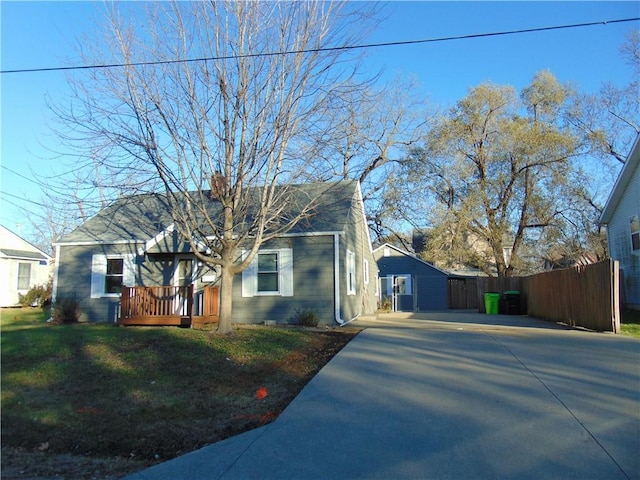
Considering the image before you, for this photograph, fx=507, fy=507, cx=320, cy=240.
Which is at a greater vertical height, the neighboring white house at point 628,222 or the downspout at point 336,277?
the neighboring white house at point 628,222

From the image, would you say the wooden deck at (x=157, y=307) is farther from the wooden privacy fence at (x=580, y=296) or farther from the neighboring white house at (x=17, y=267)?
the neighboring white house at (x=17, y=267)

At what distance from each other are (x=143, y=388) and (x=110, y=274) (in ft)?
35.7

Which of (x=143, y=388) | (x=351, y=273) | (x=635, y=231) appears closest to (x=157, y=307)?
(x=351, y=273)

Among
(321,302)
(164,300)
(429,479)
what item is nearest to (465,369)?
(429,479)

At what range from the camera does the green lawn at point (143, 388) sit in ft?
17.6

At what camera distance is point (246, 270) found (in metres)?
15.6

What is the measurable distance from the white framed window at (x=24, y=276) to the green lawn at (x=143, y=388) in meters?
17.2

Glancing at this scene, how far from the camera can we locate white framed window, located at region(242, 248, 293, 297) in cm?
1534

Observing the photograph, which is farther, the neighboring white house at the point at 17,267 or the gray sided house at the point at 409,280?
the gray sided house at the point at 409,280

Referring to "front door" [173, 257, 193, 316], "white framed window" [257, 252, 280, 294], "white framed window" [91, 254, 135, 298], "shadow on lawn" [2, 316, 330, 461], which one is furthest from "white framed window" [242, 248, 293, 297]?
"shadow on lawn" [2, 316, 330, 461]

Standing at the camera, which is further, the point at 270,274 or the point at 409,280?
the point at 409,280

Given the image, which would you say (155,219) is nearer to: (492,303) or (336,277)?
(336,277)

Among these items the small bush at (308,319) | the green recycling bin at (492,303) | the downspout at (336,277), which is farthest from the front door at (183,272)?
the green recycling bin at (492,303)

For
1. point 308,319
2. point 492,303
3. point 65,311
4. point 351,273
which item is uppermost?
point 351,273
